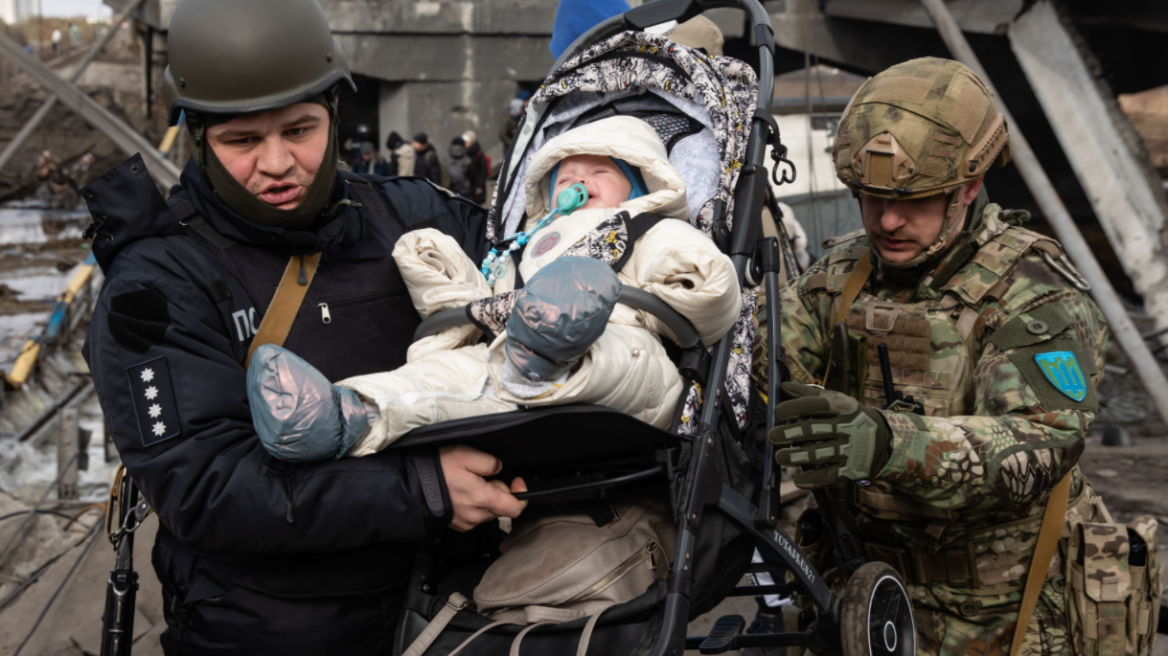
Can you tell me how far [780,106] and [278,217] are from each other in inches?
411

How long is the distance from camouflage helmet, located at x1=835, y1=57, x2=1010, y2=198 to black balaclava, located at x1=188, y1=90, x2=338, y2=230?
135cm

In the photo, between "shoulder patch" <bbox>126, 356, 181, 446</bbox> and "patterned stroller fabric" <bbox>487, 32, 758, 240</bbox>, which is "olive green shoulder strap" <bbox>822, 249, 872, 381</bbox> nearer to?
"patterned stroller fabric" <bbox>487, 32, 758, 240</bbox>

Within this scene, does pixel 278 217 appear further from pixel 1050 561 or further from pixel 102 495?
pixel 102 495

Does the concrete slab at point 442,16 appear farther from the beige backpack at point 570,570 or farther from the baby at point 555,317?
the beige backpack at point 570,570

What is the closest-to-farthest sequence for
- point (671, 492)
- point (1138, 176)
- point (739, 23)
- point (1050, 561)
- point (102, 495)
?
point (671, 492)
point (1050, 561)
point (102, 495)
point (1138, 176)
point (739, 23)

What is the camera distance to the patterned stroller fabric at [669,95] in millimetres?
2561

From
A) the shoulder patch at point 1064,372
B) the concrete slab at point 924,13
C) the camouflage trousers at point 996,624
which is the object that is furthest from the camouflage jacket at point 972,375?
the concrete slab at point 924,13

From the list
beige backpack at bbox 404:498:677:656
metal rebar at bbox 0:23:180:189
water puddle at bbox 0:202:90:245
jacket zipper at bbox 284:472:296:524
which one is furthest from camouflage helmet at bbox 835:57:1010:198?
water puddle at bbox 0:202:90:245

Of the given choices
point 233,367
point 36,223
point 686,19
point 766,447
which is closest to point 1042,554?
point 766,447

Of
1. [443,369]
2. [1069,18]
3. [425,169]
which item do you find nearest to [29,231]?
[425,169]

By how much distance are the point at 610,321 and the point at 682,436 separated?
307 millimetres

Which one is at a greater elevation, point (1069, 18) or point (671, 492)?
point (1069, 18)

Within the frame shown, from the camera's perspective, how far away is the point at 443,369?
1988 mm

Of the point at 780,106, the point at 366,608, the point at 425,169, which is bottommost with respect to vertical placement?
the point at 366,608
